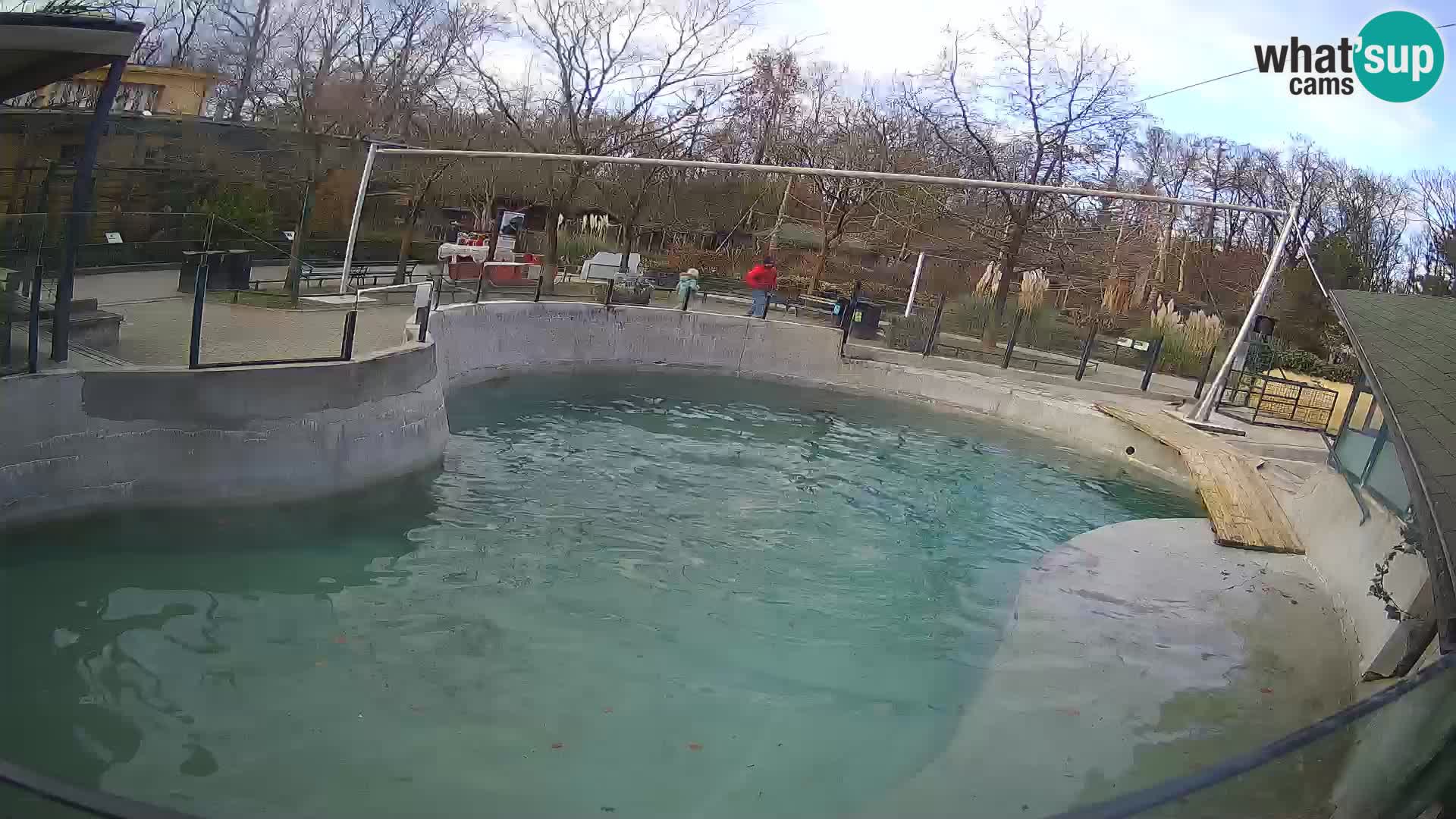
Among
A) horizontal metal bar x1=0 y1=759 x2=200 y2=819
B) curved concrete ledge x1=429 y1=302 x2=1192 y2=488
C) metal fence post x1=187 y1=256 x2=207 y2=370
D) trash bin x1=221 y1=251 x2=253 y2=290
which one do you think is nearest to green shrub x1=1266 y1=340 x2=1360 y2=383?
curved concrete ledge x1=429 y1=302 x2=1192 y2=488

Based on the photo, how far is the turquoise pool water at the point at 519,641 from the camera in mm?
6117

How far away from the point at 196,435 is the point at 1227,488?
11.9 meters

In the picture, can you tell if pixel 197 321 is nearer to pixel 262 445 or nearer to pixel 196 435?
pixel 196 435

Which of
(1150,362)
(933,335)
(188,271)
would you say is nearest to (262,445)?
(188,271)

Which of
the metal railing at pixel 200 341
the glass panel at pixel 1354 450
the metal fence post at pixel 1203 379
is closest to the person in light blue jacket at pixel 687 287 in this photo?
the metal fence post at pixel 1203 379

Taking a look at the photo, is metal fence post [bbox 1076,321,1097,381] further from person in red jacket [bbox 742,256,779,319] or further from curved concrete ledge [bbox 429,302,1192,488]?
person in red jacket [bbox 742,256,779,319]

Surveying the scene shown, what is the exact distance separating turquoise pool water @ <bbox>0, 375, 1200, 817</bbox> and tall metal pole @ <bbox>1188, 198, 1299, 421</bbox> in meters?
5.35

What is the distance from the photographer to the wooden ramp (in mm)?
11078

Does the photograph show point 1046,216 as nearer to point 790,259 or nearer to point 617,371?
point 617,371

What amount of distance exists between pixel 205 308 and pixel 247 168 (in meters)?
11.0

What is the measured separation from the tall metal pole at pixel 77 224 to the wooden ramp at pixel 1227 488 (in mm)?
11330

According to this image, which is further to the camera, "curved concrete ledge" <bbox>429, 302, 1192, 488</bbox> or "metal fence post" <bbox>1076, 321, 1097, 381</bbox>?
"metal fence post" <bbox>1076, 321, 1097, 381</bbox>

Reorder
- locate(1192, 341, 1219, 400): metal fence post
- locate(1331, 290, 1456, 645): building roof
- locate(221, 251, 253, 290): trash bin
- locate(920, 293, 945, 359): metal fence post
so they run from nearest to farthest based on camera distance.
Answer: locate(1331, 290, 1456, 645): building roof
locate(221, 251, 253, 290): trash bin
locate(1192, 341, 1219, 400): metal fence post
locate(920, 293, 945, 359): metal fence post

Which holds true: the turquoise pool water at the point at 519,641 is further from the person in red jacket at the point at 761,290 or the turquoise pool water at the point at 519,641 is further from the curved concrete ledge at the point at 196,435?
the person in red jacket at the point at 761,290
